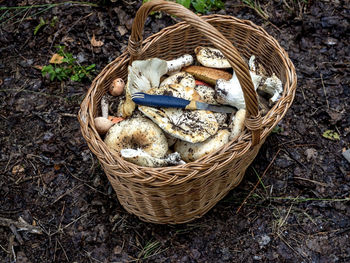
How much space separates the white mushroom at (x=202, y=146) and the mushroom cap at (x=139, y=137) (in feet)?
0.46

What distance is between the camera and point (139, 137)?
2359mm

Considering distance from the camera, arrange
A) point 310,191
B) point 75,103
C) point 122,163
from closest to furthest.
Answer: point 122,163 → point 310,191 → point 75,103

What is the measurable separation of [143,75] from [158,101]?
393 millimetres

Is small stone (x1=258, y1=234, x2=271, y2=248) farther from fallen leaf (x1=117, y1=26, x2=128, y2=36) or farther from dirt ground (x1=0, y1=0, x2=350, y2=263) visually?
fallen leaf (x1=117, y1=26, x2=128, y2=36)

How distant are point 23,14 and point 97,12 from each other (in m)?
0.90

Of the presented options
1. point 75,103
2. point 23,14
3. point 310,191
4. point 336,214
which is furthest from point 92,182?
point 23,14

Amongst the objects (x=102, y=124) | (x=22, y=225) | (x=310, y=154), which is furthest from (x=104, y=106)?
(x=310, y=154)

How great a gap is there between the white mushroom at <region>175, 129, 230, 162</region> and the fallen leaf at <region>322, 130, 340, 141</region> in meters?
1.29

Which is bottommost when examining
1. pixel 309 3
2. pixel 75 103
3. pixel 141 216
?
pixel 141 216

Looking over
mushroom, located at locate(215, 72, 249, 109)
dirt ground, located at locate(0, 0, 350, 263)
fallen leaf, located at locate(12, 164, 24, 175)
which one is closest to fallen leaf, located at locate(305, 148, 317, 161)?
dirt ground, located at locate(0, 0, 350, 263)

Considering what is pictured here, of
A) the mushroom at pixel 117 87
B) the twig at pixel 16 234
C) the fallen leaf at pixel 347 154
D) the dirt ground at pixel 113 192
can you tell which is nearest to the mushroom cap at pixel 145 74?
the mushroom at pixel 117 87

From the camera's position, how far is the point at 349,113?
131 inches

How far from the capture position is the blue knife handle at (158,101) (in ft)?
7.78

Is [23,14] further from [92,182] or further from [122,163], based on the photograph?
[122,163]
